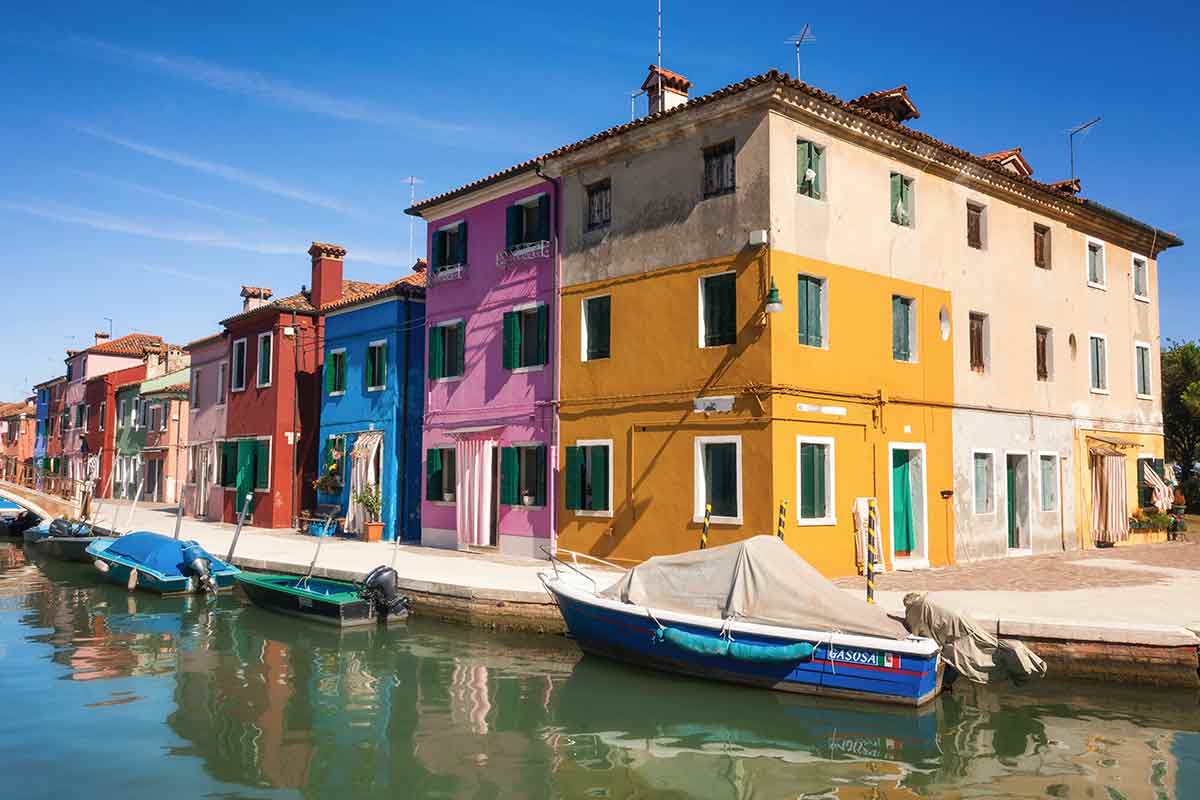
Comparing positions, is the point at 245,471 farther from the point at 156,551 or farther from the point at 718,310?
the point at 718,310

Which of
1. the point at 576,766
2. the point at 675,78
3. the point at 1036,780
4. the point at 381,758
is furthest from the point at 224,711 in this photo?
the point at 675,78

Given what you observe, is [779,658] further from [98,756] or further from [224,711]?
[98,756]

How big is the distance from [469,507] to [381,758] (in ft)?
45.0

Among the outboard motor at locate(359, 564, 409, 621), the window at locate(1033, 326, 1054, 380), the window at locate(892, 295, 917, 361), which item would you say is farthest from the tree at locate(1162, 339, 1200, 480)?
the outboard motor at locate(359, 564, 409, 621)

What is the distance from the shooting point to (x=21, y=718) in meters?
10.5

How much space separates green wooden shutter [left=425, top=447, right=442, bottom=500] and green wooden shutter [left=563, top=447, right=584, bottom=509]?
5.18m

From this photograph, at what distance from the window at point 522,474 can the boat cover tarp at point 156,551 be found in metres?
6.62

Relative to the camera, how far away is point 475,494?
22641 mm

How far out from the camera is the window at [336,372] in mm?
28375

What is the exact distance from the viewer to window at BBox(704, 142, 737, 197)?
57.4ft

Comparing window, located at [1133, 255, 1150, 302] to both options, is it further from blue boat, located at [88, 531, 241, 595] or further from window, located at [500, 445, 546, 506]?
blue boat, located at [88, 531, 241, 595]

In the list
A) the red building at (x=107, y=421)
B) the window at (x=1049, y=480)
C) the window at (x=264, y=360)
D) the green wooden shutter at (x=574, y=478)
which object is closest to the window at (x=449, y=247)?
the green wooden shutter at (x=574, y=478)

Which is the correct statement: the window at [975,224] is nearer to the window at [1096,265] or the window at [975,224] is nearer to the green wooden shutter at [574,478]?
the window at [1096,265]

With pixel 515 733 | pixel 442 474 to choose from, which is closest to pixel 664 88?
pixel 442 474
